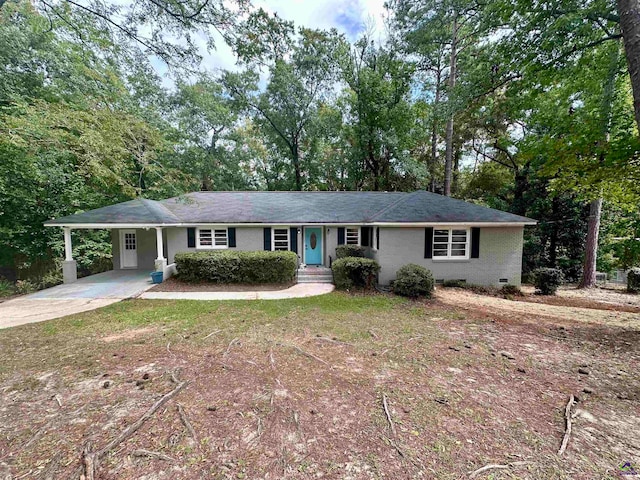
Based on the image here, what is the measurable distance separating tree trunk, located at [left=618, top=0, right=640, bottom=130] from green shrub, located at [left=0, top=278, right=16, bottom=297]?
2240 cm

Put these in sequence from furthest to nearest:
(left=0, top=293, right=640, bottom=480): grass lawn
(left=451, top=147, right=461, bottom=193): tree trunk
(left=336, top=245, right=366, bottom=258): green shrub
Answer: (left=451, top=147, right=461, bottom=193): tree trunk, (left=336, top=245, right=366, bottom=258): green shrub, (left=0, top=293, right=640, bottom=480): grass lawn

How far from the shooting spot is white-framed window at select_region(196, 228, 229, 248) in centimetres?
1248

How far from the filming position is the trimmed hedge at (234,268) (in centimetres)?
1064

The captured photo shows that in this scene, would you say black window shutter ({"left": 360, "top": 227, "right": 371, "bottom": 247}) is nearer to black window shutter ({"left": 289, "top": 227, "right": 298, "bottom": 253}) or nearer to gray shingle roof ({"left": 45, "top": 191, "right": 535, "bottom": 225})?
gray shingle roof ({"left": 45, "top": 191, "right": 535, "bottom": 225})

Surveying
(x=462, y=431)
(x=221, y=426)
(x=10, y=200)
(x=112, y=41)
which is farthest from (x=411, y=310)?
(x=10, y=200)

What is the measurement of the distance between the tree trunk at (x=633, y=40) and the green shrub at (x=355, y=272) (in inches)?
282

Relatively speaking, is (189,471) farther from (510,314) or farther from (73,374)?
(510,314)

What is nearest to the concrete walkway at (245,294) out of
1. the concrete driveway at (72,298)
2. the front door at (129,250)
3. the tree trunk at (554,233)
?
the concrete driveway at (72,298)

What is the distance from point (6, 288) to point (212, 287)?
483 inches

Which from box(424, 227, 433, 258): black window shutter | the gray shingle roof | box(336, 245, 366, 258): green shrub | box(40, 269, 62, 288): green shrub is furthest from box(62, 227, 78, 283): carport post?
box(424, 227, 433, 258): black window shutter

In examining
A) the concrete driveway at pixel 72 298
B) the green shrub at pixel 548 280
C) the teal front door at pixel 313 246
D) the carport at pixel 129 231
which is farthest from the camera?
the teal front door at pixel 313 246

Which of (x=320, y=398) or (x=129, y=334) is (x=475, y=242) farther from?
(x=129, y=334)

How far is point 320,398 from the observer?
11.3 ft

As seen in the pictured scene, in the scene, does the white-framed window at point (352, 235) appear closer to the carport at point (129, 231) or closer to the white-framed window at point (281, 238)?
the white-framed window at point (281, 238)
